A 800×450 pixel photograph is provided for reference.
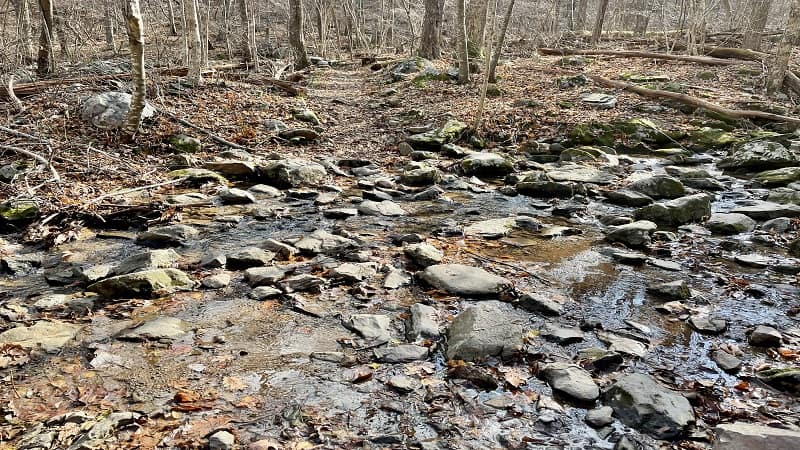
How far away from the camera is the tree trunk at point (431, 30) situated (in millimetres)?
18516

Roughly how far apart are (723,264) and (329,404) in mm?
4274

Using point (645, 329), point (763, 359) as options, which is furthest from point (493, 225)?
point (763, 359)

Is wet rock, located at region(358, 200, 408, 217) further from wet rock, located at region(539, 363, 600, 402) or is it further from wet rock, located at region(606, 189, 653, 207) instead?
wet rock, located at region(539, 363, 600, 402)

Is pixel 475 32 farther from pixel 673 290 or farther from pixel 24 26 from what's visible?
pixel 673 290

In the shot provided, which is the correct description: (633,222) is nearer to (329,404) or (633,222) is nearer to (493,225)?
(493,225)

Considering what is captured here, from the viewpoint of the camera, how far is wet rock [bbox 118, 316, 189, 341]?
11.3ft

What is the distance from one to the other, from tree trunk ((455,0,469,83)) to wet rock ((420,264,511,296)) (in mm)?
10092

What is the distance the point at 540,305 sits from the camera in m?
4.03

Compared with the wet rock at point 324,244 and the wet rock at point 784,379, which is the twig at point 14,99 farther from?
the wet rock at point 784,379

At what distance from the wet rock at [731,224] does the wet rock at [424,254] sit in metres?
3.40

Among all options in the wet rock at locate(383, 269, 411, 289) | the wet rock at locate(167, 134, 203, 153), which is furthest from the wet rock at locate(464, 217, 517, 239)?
the wet rock at locate(167, 134, 203, 153)

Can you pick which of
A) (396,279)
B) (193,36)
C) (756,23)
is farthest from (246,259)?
(756,23)

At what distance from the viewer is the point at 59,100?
9.12m

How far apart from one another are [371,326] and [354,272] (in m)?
0.99
